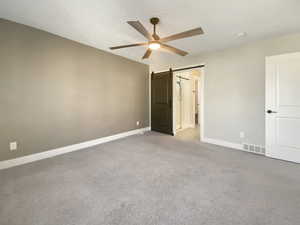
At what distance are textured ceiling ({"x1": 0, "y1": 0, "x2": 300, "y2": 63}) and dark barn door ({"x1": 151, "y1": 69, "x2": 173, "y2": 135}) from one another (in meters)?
1.90

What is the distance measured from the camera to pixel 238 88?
352 centimetres

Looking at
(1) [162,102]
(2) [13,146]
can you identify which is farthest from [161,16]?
(2) [13,146]

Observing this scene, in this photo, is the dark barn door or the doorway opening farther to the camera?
the doorway opening

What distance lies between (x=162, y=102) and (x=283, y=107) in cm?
314

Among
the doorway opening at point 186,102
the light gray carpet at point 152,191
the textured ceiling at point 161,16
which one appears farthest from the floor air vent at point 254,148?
the textured ceiling at point 161,16

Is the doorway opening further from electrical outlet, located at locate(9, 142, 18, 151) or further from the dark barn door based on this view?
electrical outlet, located at locate(9, 142, 18, 151)

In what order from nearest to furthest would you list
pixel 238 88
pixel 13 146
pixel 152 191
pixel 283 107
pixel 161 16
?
pixel 152 191
pixel 161 16
pixel 13 146
pixel 283 107
pixel 238 88

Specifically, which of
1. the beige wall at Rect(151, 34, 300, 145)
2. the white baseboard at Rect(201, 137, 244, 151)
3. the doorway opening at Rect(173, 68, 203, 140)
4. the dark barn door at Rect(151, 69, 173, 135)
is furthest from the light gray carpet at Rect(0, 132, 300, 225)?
the doorway opening at Rect(173, 68, 203, 140)

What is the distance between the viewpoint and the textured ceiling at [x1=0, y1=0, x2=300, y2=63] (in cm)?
207

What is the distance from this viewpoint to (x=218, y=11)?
2.21 m

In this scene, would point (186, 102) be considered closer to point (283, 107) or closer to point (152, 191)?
point (283, 107)

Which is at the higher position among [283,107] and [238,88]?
[238,88]

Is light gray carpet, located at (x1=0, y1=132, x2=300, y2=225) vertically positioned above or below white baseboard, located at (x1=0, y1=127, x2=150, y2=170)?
below

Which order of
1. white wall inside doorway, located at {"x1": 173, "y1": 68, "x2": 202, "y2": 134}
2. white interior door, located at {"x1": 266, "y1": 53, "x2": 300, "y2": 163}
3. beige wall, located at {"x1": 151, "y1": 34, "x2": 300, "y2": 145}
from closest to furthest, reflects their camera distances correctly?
white interior door, located at {"x1": 266, "y1": 53, "x2": 300, "y2": 163}
beige wall, located at {"x1": 151, "y1": 34, "x2": 300, "y2": 145}
white wall inside doorway, located at {"x1": 173, "y1": 68, "x2": 202, "y2": 134}
